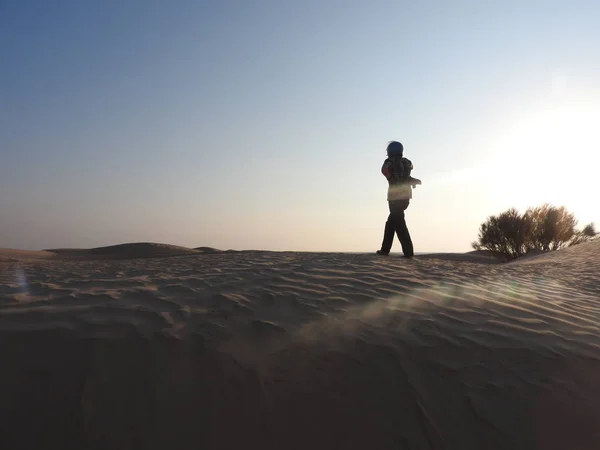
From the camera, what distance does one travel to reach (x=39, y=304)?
144 inches

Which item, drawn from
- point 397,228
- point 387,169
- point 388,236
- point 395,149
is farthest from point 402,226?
point 395,149

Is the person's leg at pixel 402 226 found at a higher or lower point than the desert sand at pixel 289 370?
higher

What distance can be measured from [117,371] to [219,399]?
687 millimetres

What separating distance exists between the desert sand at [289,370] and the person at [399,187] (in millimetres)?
3754

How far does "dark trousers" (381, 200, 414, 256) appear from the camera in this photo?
787cm

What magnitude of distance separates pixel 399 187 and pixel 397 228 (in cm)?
82

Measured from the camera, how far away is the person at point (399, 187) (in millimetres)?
7730

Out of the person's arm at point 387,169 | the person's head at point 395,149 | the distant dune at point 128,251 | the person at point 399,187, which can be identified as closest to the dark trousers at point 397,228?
the person at point 399,187

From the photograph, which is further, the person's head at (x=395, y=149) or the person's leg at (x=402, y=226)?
the person's leg at (x=402, y=226)

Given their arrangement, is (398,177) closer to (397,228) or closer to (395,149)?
(395,149)

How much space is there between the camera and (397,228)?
8039 mm

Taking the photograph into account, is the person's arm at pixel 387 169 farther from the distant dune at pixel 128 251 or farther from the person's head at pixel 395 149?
the distant dune at pixel 128 251

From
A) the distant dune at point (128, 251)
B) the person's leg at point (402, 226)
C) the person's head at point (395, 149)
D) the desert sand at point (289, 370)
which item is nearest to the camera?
the desert sand at point (289, 370)

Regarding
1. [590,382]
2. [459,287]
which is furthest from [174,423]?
[459,287]
